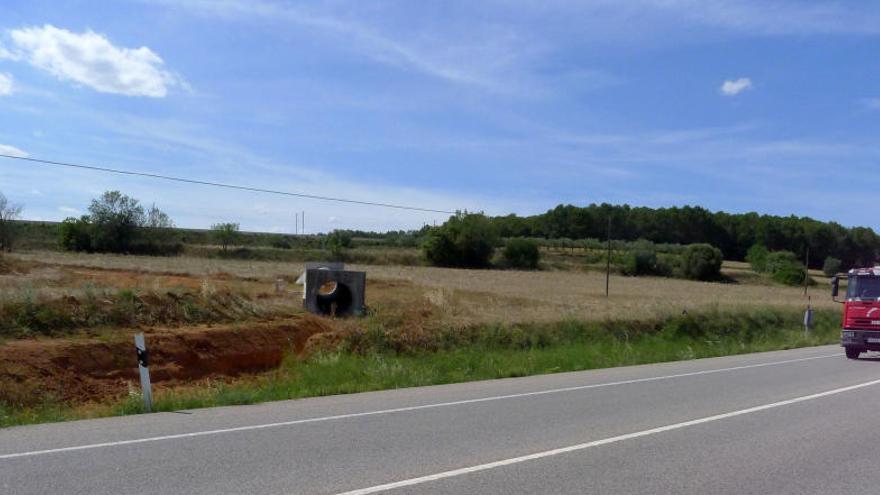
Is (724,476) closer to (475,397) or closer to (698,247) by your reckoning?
(475,397)

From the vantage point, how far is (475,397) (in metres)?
12.9

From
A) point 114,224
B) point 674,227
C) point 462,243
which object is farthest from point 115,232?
point 674,227

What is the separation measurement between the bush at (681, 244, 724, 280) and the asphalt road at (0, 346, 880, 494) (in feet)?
253

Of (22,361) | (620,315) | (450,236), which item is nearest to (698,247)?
(450,236)

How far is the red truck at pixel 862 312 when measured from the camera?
859 inches

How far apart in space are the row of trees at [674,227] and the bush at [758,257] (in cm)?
330

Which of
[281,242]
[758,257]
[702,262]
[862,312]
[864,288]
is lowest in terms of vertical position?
[702,262]

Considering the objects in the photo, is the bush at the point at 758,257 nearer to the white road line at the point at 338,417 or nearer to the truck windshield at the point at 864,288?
the truck windshield at the point at 864,288

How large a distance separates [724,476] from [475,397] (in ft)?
19.2

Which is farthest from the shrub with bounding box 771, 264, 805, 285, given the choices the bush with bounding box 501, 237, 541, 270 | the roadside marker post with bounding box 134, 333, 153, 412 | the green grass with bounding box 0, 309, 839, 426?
the roadside marker post with bounding box 134, 333, 153, 412

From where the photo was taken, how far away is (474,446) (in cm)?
859

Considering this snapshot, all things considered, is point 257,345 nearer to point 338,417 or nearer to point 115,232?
point 338,417

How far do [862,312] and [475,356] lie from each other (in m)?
11.4

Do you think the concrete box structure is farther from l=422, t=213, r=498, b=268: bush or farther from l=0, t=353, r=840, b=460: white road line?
l=422, t=213, r=498, b=268: bush
